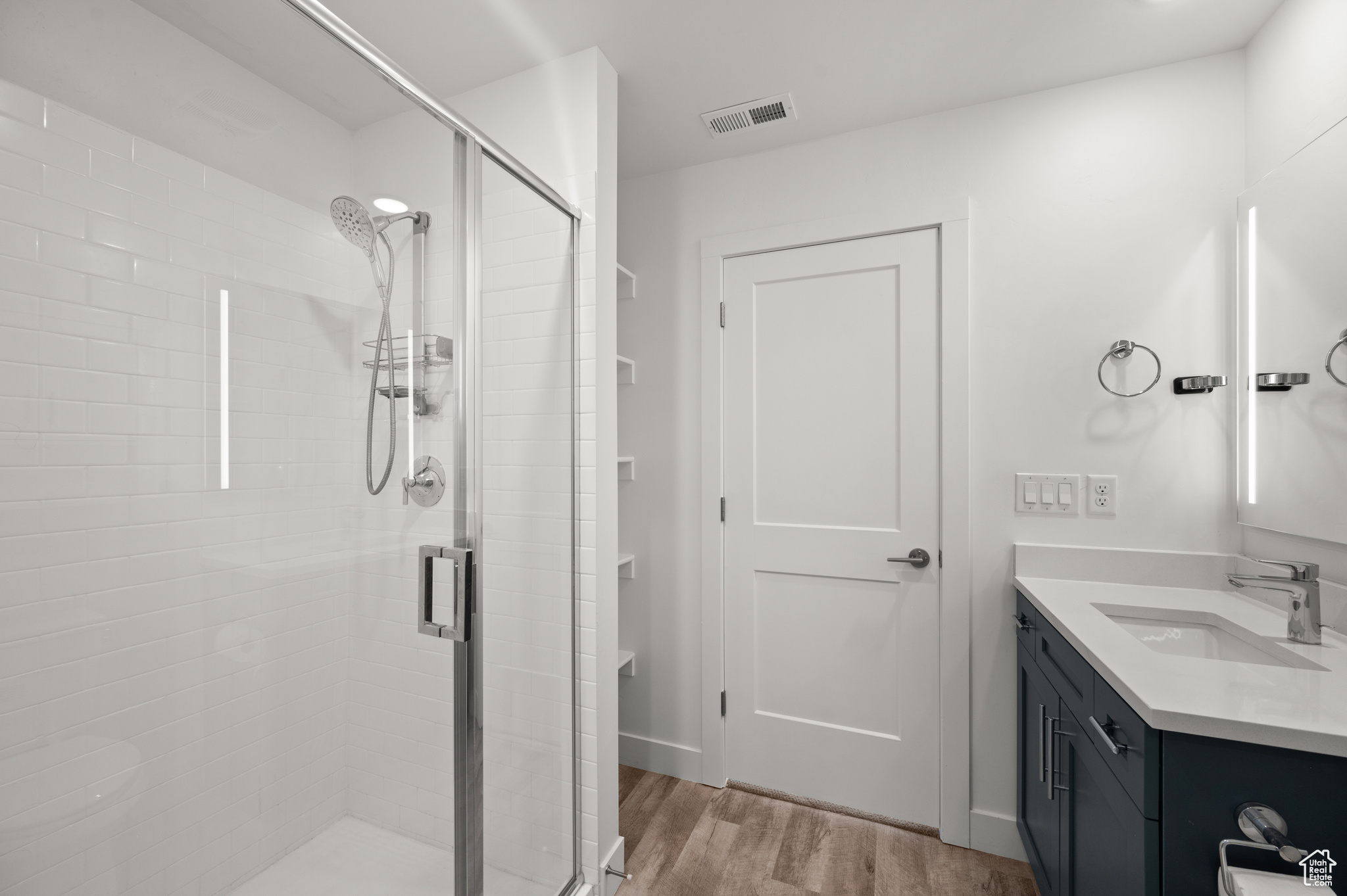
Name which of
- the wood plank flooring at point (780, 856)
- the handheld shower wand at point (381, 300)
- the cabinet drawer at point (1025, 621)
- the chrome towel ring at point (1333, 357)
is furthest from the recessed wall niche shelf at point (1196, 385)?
the handheld shower wand at point (381, 300)

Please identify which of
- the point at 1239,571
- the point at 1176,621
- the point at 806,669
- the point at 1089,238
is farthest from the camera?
the point at 806,669

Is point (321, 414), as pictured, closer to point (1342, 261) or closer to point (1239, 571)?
point (1342, 261)

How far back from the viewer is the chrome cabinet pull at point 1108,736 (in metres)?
1.08

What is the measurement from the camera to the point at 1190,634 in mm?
1518

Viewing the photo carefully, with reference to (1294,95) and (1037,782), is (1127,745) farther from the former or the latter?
(1294,95)

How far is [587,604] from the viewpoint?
67.6 inches

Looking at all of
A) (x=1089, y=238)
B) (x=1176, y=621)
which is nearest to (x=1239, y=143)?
(x=1089, y=238)

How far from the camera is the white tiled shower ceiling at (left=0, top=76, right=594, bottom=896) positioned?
0.72m

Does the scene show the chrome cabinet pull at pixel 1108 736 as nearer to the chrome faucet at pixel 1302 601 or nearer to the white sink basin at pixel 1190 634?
the white sink basin at pixel 1190 634

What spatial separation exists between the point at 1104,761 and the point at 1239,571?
983 mm

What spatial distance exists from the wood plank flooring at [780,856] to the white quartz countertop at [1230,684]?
94 centimetres

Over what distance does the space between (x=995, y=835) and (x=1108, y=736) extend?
41.5 inches

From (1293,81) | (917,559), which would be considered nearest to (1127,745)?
(917,559)

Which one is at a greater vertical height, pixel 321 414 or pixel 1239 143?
pixel 1239 143
